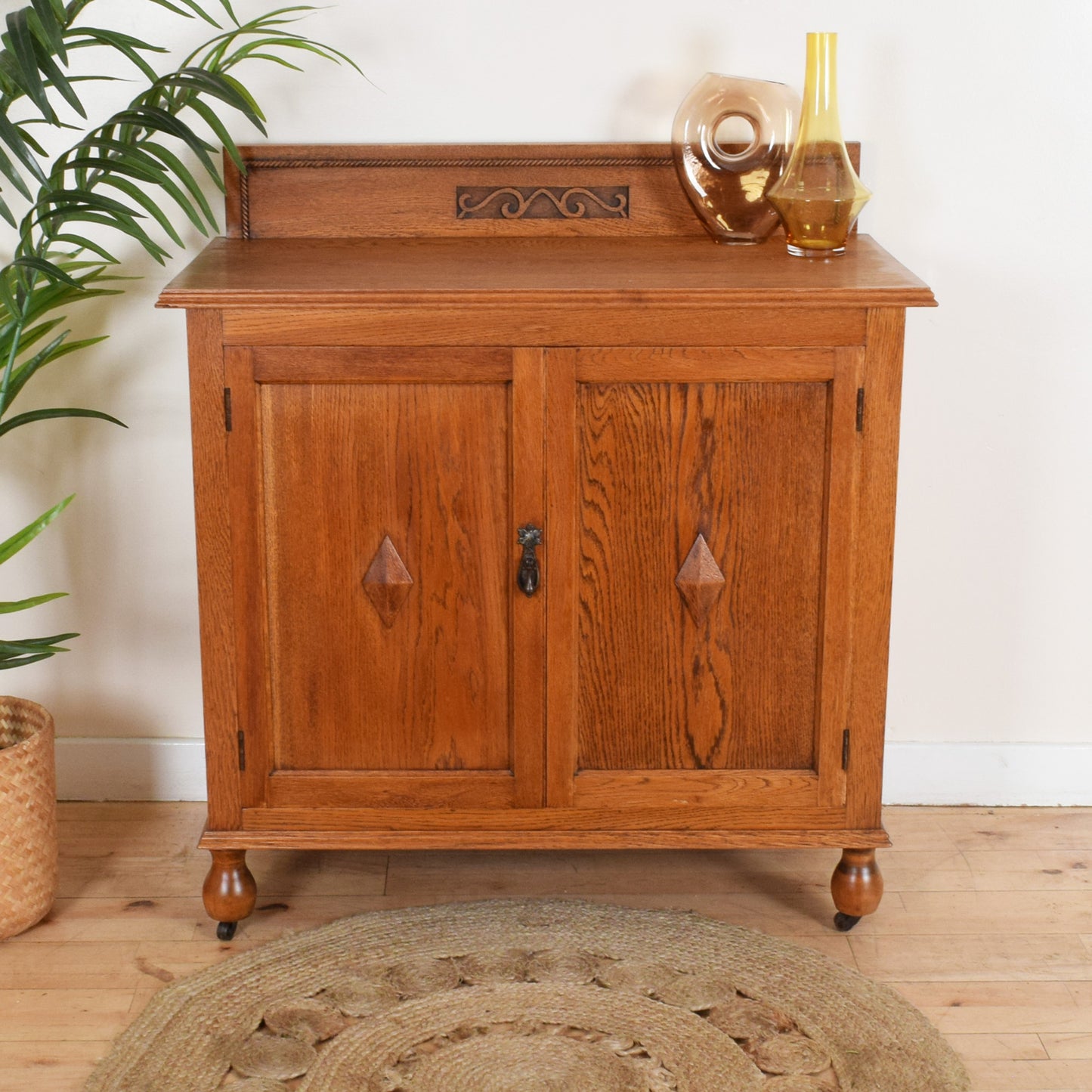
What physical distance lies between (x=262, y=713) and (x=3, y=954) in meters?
0.57

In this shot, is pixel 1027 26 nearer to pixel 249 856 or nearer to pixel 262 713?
pixel 262 713

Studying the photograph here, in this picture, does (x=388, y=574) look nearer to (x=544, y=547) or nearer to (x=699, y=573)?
(x=544, y=547)

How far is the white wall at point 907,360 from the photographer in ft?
7.74

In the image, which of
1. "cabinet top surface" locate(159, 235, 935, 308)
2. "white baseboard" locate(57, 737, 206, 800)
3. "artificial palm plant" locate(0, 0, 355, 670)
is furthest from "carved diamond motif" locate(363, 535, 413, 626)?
"white baseboard" locate(57, 737, 206, 800)

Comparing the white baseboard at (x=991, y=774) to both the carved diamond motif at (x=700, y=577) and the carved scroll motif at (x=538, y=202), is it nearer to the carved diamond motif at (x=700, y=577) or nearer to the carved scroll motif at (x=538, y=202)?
the carved diamond motif at (x=700, y=577)

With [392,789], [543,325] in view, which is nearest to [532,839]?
[392,789]

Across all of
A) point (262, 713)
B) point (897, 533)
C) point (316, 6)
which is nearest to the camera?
point (262, 713)

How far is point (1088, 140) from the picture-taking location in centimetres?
240

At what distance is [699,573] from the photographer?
2.05 metres

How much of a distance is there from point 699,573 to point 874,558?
25 cm

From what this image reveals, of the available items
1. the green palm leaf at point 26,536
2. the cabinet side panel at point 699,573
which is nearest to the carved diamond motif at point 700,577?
the cabinet side panel at point 699,573

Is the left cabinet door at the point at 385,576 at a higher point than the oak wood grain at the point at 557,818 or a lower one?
higher

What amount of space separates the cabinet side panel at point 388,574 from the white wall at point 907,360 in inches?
23.3

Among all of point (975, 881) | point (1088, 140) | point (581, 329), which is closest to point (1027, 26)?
point (1088, 140)
